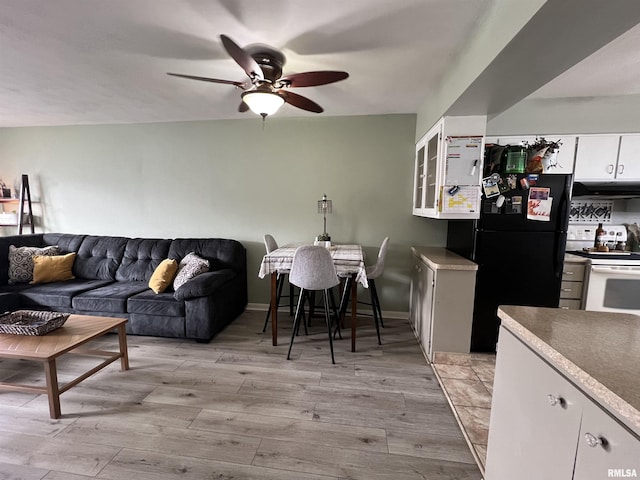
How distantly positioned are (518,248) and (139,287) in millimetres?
3788

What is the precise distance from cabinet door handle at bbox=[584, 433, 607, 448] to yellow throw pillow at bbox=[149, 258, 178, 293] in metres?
3.18

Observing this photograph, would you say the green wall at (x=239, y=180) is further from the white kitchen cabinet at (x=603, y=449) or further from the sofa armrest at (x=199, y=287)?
the white kitchen cabinet at (x=603, y=449)

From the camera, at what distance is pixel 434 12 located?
1.49 meters

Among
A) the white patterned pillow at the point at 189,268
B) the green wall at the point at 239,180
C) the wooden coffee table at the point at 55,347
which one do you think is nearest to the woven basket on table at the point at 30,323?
the wooden coffee table at the point at 55,347

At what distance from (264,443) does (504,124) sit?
3.38m

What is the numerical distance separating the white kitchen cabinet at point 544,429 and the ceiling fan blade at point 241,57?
182 centimetres

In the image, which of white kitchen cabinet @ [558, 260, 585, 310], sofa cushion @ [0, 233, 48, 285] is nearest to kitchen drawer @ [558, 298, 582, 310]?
white kitchen cabinet @ [558, 260, 585, 310]

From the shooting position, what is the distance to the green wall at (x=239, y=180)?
3.27 meters

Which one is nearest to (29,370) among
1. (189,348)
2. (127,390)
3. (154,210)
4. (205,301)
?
(127,390)

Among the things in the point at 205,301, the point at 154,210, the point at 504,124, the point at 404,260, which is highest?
the point at 504,124

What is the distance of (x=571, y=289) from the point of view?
2.59 metres

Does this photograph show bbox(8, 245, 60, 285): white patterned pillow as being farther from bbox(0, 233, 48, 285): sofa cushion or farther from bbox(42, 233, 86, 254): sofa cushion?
bbox(42, 233, 86, 254): sofa cushion

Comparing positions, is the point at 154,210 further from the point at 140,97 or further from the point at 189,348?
the point at 189,348

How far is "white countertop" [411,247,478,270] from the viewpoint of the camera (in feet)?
7.44
